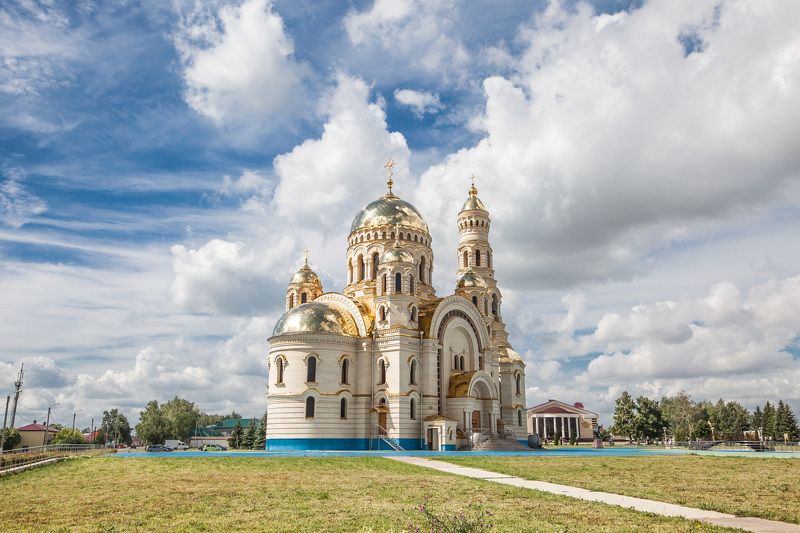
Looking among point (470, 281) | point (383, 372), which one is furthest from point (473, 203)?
point (383, 372)

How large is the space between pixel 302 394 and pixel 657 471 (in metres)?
26.7

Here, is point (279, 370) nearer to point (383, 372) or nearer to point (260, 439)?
point (383, 372)

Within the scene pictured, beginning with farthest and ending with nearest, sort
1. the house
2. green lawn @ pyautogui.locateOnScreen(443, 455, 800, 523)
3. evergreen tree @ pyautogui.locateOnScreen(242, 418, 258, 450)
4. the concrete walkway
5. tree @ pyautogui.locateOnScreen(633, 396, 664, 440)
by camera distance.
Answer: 1. the house
2. tree @ pyautogui.locateOnScreen(633, 396, 664, 440)
3. evergreen tree @ pyautogui.locateOnScreen(242, 418, 258, 450)
4. green lawn @ pyautogui.locateOnScreen(443, 455, 800, 523)
5. the concrete walkway

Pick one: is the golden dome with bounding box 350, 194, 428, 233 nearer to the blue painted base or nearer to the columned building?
the blue painted base

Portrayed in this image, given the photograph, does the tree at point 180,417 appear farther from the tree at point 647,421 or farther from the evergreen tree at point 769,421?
the evergreen tree at point 769,421

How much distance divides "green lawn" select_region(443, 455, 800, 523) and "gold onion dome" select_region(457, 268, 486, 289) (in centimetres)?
2847

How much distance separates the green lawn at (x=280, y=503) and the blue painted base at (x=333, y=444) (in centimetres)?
2102

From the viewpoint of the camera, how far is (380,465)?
1096 inches

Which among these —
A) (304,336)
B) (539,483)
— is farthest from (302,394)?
(539,483)

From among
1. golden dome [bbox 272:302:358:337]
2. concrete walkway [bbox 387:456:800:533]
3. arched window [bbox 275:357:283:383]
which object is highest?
golden dome [bbox 272:302:358:337]

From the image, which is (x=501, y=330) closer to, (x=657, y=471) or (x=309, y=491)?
(x=657, y=471)

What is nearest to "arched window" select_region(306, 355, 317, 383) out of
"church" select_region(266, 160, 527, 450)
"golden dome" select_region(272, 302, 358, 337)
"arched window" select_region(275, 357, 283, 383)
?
"church" select_region(266, 160, 527, 450)

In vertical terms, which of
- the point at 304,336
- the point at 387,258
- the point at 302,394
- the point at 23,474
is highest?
the point at 387,258

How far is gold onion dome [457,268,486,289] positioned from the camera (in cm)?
5747
